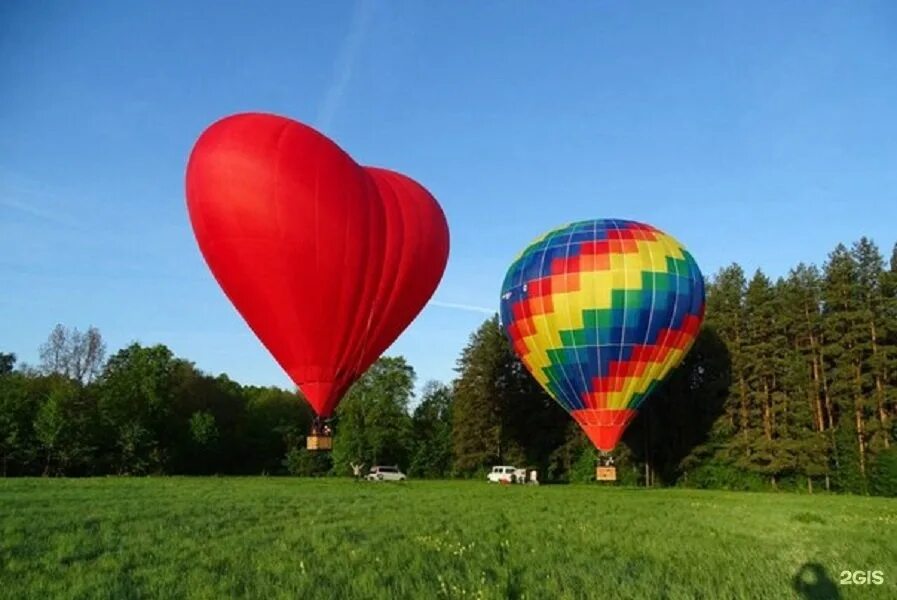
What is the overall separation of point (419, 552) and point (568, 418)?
4129cm

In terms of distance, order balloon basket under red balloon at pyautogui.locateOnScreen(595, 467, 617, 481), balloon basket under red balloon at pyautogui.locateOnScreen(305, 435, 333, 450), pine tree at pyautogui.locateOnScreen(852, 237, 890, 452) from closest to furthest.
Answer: balloon basket under red balloon at pyautogui.locateOnScreen(305, 435, 333, 450) → balloon basket under red balloon at pyautogui.locateOnScreen(595, 467, 617, 481) → pine tree at pyautogui.locateOnScreen(852, 237, 890, 452)

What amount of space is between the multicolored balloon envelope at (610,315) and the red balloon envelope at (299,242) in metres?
10.5

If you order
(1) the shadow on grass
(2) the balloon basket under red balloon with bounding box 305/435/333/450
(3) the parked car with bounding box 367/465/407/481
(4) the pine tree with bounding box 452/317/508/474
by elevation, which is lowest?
(1) the shadow on grass

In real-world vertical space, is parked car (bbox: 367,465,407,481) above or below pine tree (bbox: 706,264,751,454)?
below

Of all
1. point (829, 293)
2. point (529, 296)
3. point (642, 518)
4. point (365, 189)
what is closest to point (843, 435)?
point (829, 293)

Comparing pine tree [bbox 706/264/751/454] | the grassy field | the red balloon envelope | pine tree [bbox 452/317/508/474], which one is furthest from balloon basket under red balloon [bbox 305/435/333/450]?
pine tree [bbox 452/317/508/474]

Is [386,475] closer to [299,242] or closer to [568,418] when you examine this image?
[568,418]

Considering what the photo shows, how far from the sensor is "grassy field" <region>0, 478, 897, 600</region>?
7785 millimetres

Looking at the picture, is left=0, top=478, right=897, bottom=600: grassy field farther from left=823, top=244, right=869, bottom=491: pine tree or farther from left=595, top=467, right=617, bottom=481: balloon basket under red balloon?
left=823, top=244, right=869, bottom=491: pine tree

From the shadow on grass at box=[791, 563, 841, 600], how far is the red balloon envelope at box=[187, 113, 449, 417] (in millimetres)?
11312

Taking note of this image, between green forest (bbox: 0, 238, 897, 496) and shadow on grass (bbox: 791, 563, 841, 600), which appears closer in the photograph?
shadow on grass (bbox: 791, 563, 841, 600)

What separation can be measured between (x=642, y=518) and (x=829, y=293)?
3193 cm

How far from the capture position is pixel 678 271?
28.3 meters

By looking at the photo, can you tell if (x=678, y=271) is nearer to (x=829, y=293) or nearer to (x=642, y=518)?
(x=642, y=518)
